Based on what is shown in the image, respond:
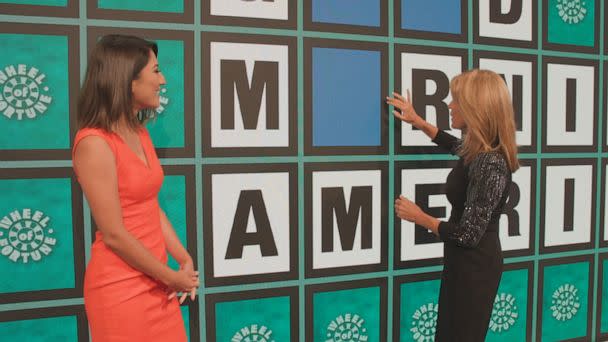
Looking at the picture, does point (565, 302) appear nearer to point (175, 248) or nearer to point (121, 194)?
point (175, 248)

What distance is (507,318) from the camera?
2383 mm

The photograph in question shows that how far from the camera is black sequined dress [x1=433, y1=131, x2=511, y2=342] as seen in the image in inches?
60.1

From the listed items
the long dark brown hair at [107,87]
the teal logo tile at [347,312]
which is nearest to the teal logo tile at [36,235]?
the long dark brown hair at [107,87]

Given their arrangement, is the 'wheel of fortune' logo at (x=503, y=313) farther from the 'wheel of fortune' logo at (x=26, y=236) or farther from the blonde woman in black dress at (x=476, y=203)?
the 'wheel of fortune' logo at (x=26, y=236)

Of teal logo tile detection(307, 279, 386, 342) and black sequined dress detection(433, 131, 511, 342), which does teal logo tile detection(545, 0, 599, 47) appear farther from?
teal logo tile detection(307, 279, 386, 342)

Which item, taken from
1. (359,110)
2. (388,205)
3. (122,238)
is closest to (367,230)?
(388,205)

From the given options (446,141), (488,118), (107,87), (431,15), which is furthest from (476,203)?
(107,87)

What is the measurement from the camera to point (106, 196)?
3.68 feet

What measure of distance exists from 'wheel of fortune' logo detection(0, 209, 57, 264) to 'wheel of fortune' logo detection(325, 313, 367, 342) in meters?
1.13

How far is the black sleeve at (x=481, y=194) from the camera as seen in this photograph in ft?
4.97

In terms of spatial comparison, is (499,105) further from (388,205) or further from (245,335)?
(245,335)

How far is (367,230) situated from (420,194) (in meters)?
0.29

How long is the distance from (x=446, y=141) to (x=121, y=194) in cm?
134

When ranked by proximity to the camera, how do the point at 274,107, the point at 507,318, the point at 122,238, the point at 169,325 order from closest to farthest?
1. the point at 122,238
2. the point at 169,325
3. the point at 274,107
4. the point at 507,318
